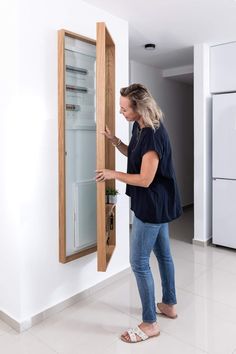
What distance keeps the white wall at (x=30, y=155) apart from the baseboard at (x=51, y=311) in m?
0.03

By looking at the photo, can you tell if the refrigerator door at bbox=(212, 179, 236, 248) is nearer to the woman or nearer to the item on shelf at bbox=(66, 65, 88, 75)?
the woman

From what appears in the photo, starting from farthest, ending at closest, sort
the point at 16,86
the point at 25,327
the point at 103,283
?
the point at 103,283 < the point at 25,327 < the point at 16,86

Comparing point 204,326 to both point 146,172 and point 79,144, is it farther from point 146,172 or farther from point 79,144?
point 79,144

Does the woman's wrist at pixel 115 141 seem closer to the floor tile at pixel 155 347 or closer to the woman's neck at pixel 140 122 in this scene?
the woman's neck at pixel 140 122

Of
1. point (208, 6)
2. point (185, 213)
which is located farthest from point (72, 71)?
point (185, 213)

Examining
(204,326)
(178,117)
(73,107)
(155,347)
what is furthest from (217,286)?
(178,117)

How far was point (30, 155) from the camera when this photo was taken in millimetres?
2303

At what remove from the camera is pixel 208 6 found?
9.37ft

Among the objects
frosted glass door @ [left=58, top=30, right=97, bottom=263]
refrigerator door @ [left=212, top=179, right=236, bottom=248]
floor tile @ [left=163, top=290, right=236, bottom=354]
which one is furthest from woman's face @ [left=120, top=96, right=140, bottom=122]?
refrigerator door @ [left=212, top=179, right=236, bottom=248]

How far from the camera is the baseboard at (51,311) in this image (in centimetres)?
234

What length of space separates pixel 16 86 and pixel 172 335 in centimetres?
193

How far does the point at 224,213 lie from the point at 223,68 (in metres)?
1.67

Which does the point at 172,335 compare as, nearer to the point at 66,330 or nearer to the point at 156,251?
the point at 156,251

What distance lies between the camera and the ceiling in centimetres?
279
